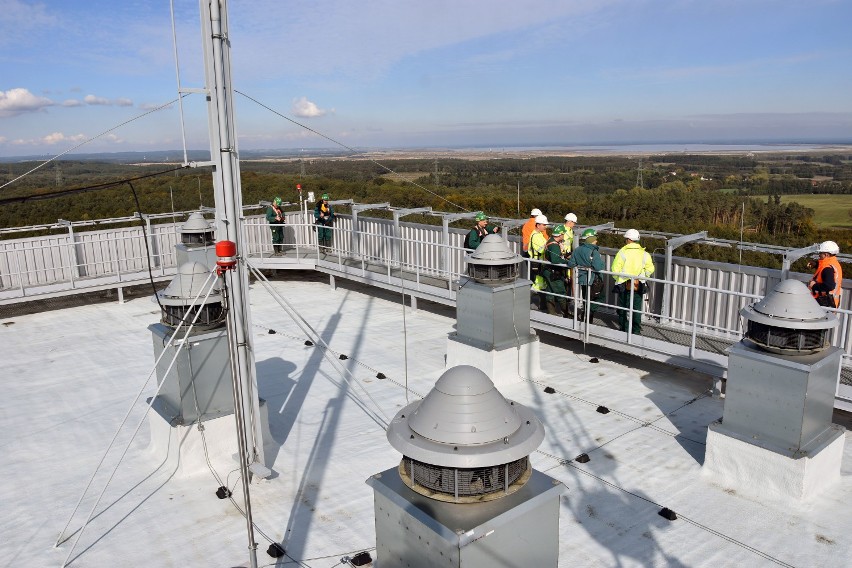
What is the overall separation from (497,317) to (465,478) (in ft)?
17.8

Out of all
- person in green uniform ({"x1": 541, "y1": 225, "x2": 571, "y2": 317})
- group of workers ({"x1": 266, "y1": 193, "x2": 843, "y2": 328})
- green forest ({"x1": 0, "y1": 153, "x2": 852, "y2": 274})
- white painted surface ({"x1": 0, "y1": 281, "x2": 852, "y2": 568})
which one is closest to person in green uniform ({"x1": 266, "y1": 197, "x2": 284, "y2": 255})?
white painted surface ({"x1": 0, "y1": 281, "x2": 852, "y2": 568})

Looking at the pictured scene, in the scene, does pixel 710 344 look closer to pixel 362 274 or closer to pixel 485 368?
pixel 485 368

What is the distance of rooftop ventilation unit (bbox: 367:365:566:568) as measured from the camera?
3094 mm

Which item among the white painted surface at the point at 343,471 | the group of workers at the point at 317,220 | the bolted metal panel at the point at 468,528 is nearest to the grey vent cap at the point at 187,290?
the white painted surface at the point at 343,471

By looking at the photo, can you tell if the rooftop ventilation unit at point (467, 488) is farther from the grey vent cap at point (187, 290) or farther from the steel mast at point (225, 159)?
Answer: the grey vent cap at point (187, 290)

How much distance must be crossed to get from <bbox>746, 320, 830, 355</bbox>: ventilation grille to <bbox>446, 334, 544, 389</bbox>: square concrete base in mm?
3450

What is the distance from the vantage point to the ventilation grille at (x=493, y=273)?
8.52 metres

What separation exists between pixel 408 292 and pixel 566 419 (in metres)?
5.76

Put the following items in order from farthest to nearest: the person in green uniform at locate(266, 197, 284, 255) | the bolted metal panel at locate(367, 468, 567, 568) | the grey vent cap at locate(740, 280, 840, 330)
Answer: the person in green uniform at locate(266, 197, 284, 255) → the grey vent cap at locate(740, 280, 840, 330) → the bolted metal panel at locate(367, 468, 567, 568)

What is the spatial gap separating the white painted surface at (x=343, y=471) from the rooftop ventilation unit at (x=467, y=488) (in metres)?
1.93

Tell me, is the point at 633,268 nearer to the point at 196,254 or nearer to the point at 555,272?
the point at 555,272

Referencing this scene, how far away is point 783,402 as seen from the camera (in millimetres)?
5664

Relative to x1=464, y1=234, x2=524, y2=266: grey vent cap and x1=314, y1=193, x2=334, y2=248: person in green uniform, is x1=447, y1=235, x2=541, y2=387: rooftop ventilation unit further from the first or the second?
x1=314, y1=193, x2=334, y2=248: person in green uniform

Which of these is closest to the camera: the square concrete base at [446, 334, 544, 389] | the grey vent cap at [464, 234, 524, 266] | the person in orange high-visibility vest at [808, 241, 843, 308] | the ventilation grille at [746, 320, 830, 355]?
the ventilation grille at [746, 320, 830, 355]
